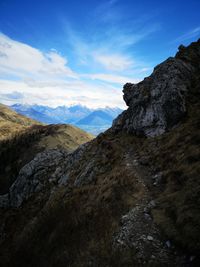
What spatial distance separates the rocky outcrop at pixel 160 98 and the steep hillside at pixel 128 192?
0.17 metres

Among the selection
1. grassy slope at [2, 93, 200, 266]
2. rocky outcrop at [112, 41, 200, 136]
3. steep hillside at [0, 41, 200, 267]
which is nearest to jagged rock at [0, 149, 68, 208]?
steep hillside at [0, 41, 200, 267]

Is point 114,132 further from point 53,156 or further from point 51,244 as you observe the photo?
point 51,244

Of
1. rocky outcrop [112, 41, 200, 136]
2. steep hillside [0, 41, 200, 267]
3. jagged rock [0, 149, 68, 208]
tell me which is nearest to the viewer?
steep hillside [0, 41, 200, 267]

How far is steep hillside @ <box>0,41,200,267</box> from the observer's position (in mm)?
16109

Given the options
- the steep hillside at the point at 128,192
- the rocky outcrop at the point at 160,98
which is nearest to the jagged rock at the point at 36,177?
the steep hillside at the point at 128,192

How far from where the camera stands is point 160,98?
38312 mm

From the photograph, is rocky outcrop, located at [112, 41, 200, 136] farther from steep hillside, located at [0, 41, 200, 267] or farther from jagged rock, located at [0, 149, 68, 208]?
jagged rock, located at [0, 149, 68, 208]

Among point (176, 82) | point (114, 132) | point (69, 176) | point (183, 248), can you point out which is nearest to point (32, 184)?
point (69, 176)

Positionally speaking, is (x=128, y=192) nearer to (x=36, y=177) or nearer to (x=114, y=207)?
(x=114, y=207)

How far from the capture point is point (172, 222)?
16.3m

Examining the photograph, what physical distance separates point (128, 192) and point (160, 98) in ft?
66.6

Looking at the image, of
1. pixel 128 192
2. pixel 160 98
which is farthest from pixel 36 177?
pixel 128 192

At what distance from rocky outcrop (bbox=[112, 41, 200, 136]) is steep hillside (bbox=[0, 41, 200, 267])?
0.17 metres

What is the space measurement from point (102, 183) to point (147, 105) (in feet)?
57.1
